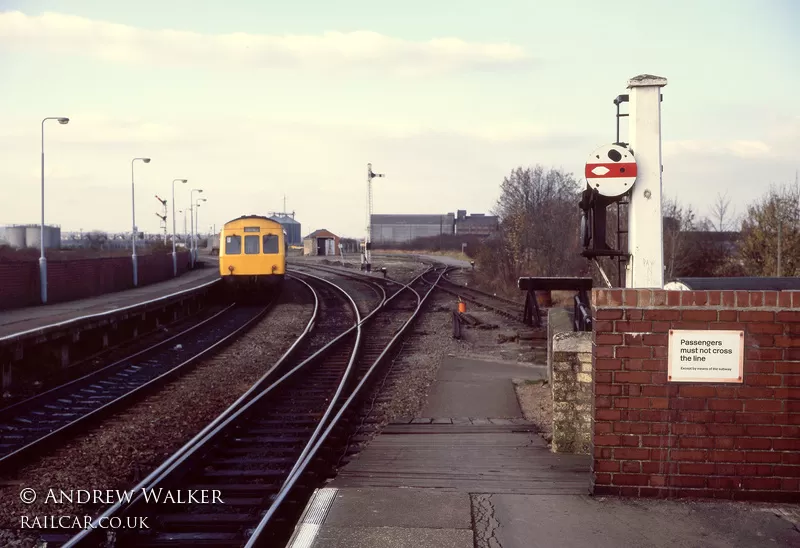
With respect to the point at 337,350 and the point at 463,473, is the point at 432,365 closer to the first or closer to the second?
the point at 337,350

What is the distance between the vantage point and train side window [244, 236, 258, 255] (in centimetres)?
2634

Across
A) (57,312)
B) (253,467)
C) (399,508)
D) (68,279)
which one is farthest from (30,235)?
(399,508)

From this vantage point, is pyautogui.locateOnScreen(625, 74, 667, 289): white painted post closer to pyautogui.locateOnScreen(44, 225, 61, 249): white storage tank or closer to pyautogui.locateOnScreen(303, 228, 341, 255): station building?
pyautogui.locateOnScreen(44, 225, 61, 249): white storage tank

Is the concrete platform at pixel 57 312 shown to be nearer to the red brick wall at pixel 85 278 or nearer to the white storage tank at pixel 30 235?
the red brick wall at pixel 85 278

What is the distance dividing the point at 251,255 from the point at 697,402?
22.4 m

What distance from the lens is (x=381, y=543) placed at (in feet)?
14.4

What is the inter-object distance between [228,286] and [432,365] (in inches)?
594

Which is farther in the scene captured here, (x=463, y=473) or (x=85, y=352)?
(x=85, y=352)

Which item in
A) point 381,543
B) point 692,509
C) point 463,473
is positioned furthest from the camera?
point 463,473

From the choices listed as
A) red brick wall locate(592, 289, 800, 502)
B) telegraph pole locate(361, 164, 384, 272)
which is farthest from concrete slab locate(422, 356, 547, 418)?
telegraph pole locate(361, 164, 384, 272)

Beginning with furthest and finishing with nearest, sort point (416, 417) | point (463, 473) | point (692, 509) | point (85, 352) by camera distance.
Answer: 1. point (85, 352)
2. point (416, 417)
3. point (463, 473)
4. point (692, 509)

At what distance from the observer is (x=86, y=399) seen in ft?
34.4

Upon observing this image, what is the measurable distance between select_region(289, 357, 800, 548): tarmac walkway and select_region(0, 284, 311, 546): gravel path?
2.08 meters

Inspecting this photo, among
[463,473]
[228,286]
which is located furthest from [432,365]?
[228,286]
